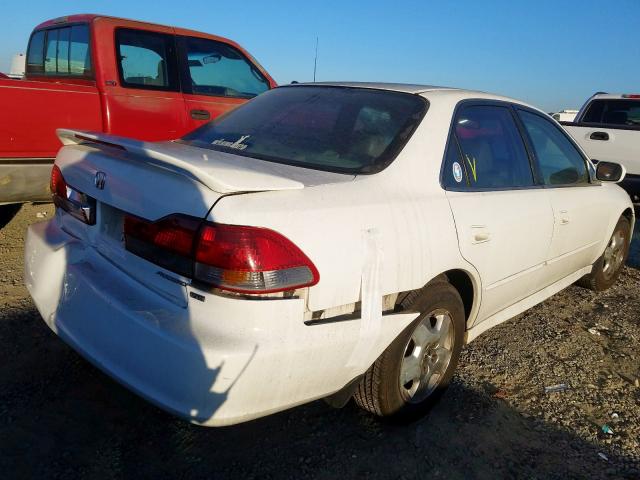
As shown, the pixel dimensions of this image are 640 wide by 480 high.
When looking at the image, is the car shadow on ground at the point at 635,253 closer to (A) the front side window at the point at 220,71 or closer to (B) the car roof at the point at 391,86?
(B) the car roof at the point at 391,86

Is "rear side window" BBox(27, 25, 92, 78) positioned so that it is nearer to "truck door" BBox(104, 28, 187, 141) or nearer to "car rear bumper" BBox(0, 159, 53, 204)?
"truck door" BBox(104, 28, 187, 141)

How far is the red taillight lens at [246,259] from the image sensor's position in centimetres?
182

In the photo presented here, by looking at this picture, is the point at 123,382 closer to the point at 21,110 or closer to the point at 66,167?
the point at 66,167

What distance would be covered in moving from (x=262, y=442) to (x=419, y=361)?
806mm

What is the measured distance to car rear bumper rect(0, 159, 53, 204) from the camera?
13.8ft

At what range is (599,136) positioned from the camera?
772 centimetres

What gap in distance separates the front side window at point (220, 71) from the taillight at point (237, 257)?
3.75 m

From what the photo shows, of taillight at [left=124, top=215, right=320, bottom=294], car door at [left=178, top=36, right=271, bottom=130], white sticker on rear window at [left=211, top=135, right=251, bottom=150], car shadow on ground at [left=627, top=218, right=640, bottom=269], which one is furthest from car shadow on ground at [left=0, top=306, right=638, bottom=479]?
car shadow on ground at [left=627, top=218, right=640, bottom=269]

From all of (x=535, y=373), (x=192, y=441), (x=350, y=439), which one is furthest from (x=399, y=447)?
(x=535, y=373)

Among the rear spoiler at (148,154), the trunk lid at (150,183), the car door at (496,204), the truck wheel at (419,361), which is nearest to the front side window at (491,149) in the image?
the car door at (496,204)

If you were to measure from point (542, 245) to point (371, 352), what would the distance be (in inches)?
62.4

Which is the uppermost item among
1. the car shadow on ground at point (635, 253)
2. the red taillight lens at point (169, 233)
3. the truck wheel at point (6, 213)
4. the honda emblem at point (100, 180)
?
the honda emblem at point (100, 180)

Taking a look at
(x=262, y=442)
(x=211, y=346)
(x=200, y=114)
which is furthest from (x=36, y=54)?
(x=211, y=346)

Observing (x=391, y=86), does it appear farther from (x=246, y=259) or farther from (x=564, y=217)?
(x=246, y=259)
